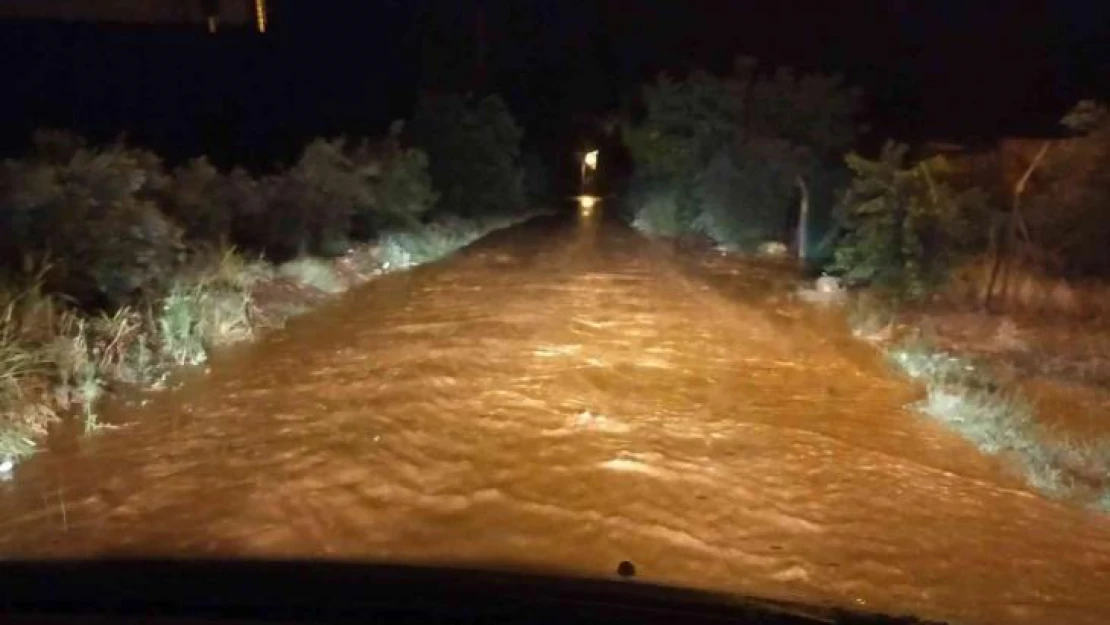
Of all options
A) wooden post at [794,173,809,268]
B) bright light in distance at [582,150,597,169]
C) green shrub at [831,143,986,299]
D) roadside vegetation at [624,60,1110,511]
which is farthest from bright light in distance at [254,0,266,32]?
bright light in distance at [582,150,597,169]

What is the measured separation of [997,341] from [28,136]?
1804cm

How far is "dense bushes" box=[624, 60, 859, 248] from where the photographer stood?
28703 millimetres

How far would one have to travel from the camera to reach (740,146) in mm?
32000

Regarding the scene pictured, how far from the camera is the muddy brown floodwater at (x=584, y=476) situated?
27.2ft

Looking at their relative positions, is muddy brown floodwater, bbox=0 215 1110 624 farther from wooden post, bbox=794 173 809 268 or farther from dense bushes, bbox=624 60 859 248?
dense bushes, bbox=624 60 859 248

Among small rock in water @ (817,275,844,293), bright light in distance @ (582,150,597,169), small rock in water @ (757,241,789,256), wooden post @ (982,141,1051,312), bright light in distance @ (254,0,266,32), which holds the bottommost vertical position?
bright light in distance @ (582,150,597,169)

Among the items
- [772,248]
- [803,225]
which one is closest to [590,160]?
[772,248]

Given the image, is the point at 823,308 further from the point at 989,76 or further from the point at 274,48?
the point at 274,48

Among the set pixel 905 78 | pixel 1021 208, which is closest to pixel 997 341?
pixel 1021 208

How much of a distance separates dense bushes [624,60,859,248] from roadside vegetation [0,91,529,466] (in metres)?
7.83

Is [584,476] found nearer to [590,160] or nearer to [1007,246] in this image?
[1007,246]

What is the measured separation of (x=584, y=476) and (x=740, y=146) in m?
22.9

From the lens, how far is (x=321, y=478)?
32.8 ft

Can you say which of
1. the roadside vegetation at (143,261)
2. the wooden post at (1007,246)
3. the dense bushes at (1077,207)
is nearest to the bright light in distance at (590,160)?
the roadside vegetation at (143,261)
